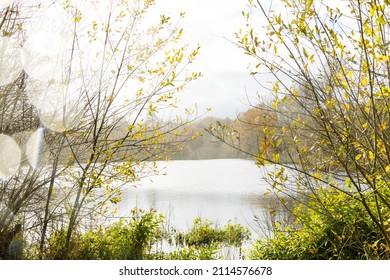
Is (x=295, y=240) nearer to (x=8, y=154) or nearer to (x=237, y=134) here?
(x=237, y=134)

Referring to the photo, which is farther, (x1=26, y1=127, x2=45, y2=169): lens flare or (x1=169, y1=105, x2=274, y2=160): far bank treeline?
(x1=26, y1=127, x2=45, y2=169): lens flare

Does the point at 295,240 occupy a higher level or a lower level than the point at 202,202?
lower

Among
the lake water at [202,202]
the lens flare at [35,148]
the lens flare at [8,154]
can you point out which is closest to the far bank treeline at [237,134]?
the lens flare at [35,148]

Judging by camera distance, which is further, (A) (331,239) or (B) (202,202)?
(B) (202,202)

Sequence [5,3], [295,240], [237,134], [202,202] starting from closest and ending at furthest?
1. [237,134]
2. [5,3]
3. [295,240]
4. [202,202]

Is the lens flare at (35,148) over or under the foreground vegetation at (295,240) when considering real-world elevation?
over

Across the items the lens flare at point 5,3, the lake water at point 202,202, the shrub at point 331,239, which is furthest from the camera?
the lake water at point 202,202

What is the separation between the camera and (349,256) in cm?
348

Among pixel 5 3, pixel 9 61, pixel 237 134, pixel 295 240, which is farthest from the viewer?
pixel 295 240

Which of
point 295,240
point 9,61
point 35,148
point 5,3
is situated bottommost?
point 295,240

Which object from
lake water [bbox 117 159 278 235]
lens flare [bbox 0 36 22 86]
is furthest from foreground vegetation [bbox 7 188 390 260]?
lake water [bbox 117 159 278 235]

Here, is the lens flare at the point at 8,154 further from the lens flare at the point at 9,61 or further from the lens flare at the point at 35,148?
the lens flare at the point at 9,61

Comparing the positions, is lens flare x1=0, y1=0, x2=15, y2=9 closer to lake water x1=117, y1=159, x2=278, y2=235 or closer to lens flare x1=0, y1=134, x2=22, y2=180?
lens flare x1=0, y1=134, x2=22, y2=180

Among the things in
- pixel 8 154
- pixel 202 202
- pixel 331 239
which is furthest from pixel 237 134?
pixel 202 202
